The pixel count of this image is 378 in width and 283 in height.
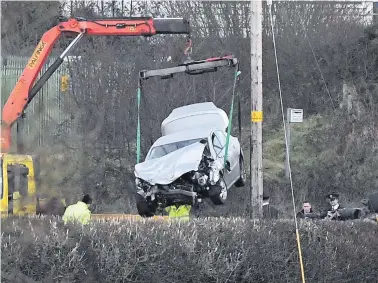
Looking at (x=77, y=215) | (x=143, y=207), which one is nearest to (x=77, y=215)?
(x=77, y=215)

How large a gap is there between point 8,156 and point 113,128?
285 inches

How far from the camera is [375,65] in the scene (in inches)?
873

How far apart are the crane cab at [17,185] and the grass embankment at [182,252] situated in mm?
777

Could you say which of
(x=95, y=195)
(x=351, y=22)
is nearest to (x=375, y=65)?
(x=351, y=22)

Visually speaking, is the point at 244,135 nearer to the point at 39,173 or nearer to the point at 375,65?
the point at 375,65

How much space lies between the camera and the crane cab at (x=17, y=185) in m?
9.11

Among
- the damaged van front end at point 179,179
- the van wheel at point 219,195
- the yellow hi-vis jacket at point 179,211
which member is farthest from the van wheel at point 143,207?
the van wheel at point 219,195

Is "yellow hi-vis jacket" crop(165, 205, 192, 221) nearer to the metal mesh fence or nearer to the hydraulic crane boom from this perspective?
the metal mesh fence

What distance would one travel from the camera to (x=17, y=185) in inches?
427

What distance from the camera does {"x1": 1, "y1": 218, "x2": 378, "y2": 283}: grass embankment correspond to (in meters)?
8.09

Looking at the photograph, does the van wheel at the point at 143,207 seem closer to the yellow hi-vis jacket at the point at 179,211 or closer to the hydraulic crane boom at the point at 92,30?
the yellow hi-vis jacket at the point at 179,211

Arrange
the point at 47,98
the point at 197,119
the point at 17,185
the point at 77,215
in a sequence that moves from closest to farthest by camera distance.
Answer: the point at 77,215 < the point at 17,185 < the point at 197,119 < the point at 47,98

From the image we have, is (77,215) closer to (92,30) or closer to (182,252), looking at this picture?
(182,252)

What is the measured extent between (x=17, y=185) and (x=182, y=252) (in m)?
3.57
